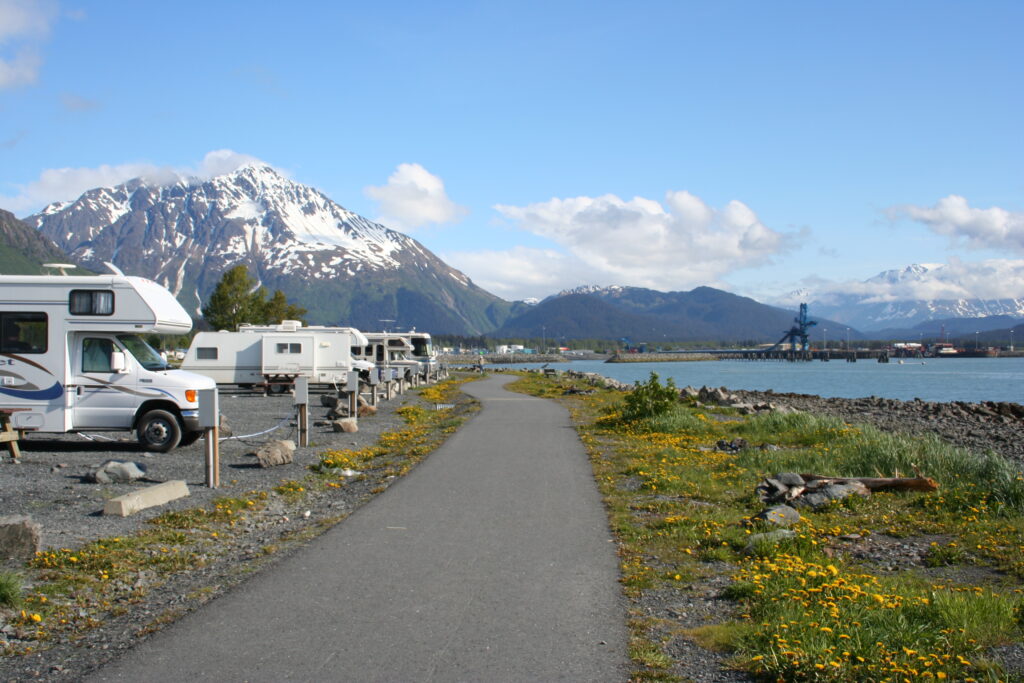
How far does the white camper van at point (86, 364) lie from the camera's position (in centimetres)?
1581

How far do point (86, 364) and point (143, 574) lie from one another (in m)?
9.77

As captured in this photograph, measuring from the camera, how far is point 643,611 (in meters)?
6.67

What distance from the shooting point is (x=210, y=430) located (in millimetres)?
12500

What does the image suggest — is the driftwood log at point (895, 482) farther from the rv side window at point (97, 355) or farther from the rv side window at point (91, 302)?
the rv side window at point (91, 302)

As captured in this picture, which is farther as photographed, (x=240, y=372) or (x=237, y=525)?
→ (x=240, y=372)

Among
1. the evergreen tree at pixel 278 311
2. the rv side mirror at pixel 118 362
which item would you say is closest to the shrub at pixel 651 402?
the rv side mirror at pixel 118 362

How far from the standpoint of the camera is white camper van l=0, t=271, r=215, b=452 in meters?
15.8

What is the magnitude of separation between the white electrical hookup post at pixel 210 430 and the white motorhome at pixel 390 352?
33.7 metres

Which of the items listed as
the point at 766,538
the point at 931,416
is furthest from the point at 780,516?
the point at 931,416

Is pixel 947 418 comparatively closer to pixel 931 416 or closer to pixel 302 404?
pixel 931 416

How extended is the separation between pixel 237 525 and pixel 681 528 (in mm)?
5216

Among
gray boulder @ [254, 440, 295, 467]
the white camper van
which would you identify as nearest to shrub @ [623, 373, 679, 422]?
gray boulder @ [254, 440, 295, 467]

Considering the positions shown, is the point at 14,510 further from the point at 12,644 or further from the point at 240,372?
the point at 240,372

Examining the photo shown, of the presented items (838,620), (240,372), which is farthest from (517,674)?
(240,372)
